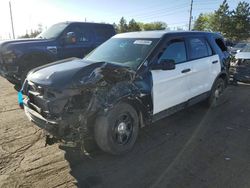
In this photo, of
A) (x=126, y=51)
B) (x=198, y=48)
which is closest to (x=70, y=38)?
(x=126, y=51)

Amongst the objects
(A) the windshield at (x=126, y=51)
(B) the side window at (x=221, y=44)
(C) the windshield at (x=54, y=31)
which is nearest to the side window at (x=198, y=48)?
(B) the side window at (x=221, y=44)

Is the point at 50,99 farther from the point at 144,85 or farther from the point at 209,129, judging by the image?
the point at 209,129

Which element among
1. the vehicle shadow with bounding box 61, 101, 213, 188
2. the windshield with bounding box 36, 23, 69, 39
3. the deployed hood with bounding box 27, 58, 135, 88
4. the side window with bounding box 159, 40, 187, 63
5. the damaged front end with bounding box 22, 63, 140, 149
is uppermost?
the windshield with bounding box 36, 23, 69, 39

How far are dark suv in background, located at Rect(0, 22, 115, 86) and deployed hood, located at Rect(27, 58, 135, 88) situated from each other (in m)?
3.68

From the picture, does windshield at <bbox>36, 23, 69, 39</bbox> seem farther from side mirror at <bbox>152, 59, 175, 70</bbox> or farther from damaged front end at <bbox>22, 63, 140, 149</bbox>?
side mirror at <bbox>152, 59, 175, 70</bbox>

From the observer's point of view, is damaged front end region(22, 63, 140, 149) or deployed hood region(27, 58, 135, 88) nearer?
damaged front end region(22, 63, 140, 149)

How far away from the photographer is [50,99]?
3273 mm

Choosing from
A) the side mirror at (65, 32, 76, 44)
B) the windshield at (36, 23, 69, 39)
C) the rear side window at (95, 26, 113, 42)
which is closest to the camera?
the side mirror at (65, 32, 76, 44)

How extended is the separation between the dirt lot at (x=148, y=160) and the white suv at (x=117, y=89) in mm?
319

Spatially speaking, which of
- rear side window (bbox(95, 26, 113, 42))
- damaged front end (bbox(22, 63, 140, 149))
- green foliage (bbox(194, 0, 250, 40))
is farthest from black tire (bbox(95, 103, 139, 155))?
green foliage (bbox(194, 0, 250, 40))

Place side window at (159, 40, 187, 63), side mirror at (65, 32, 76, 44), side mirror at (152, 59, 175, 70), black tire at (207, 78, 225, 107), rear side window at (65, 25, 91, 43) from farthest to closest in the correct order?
rear side window at (65, 25, 91, 43)
side mirror at (65, 32, 76, 44)
black tire at (207, 78, 225, 107)
side window at (159, 40, 187, 63)
side mirror at (152, 59, 175, 70)

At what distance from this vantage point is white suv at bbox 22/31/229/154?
3314 millimetres

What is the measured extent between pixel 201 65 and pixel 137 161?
8.99ft

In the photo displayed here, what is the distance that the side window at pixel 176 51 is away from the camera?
451 cm
